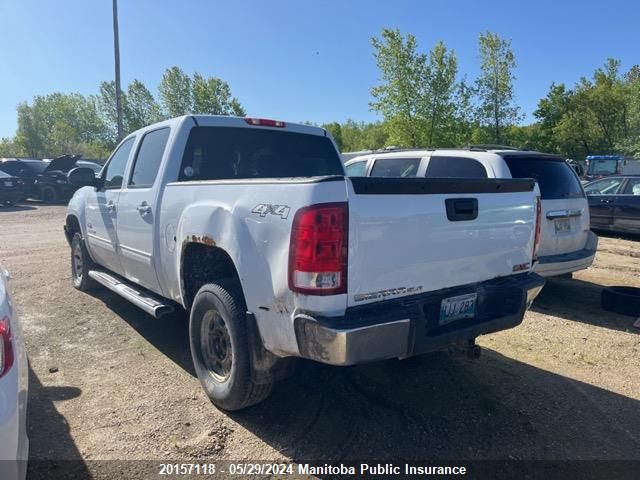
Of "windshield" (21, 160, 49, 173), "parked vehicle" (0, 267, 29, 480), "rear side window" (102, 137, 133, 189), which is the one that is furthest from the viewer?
"windshield" (21, 160, 49, 173)

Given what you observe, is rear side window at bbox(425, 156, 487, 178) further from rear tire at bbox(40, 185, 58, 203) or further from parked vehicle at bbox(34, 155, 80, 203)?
rear tire at bbox(40, 185, 58, 203)

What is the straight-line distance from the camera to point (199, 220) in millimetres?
3061

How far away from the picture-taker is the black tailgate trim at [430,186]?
2365mm

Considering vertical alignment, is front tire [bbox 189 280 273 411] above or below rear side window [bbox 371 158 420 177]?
below

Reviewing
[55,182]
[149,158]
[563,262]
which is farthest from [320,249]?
[55,182]

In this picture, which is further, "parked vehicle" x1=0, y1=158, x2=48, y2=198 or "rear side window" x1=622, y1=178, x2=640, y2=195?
"parked vehicle" x1=0, y1=158, x2=48, y2=198

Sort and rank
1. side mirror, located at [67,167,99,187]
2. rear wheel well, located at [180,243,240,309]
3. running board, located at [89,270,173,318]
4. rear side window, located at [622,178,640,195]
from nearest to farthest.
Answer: rear wheel well, located at [180,243,240,309], running board, located at [89,270,173,318], side mirror, located at [67,167,99,187], rear side window, located at [622,178,640,195]

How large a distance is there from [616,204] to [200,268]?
10501 mm

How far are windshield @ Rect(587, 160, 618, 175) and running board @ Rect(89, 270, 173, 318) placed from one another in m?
29.2

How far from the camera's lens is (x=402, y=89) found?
82.0 ft

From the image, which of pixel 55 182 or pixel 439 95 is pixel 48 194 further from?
pixel 439 95

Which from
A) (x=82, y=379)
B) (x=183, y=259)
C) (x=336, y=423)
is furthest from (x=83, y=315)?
(x=336, y=423)

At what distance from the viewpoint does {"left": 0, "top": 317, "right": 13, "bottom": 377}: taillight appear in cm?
183

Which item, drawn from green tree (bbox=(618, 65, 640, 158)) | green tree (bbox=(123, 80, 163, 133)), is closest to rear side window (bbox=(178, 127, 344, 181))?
green tree (bbox=(618, 65, 640, 158))
